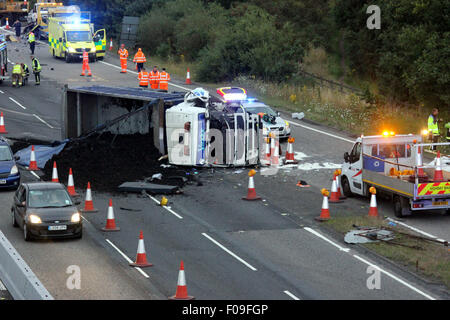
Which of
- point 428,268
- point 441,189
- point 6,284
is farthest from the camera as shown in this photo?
point 441,189

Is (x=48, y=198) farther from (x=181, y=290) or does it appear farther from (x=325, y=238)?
(x=325, y=238)

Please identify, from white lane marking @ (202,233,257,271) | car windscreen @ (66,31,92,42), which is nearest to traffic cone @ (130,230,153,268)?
white lane marking @ (202,233,257,271)

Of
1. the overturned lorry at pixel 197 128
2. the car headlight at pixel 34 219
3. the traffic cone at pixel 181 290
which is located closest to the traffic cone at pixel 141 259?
the traffic cone at pixel 181 290

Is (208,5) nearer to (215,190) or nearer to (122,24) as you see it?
(122,24)

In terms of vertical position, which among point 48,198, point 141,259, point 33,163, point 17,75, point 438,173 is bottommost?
point 141,259

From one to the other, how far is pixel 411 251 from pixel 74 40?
132ft

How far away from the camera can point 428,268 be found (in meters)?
19.1

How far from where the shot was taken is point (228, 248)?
20.8 m

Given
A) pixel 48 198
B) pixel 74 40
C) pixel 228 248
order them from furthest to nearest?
pixel 74 40 < pixel 48 198 < pixel 228 248

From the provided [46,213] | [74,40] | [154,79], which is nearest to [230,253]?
[46,213]

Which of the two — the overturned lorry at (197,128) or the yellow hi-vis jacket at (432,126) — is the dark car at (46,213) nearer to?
the overturned lorry at (197,128)

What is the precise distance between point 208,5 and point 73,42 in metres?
14.3

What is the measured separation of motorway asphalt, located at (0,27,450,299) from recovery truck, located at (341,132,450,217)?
0.56 m

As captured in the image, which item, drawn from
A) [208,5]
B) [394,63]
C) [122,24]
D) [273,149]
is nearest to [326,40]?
[208,5]
